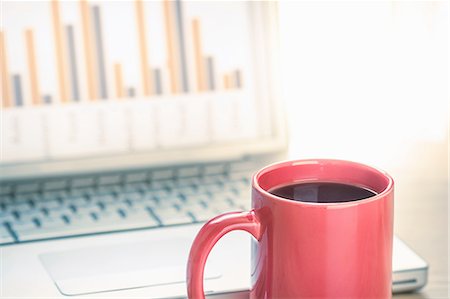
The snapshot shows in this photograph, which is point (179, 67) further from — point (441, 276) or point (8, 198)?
point (441, 276)

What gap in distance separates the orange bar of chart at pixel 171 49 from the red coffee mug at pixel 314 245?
322mm

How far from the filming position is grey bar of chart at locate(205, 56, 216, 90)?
80 centimetres

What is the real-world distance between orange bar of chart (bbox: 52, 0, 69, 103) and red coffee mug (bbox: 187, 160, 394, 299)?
338 mm

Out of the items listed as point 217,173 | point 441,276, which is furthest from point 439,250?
point 217,173

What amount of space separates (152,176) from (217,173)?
6cm

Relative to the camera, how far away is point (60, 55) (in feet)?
2.53

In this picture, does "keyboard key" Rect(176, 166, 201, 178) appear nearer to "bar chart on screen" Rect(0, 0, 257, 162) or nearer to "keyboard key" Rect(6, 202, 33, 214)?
"bar chart on screen" Rect(0, 0, 257, 162)

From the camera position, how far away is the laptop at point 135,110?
29.1 inches

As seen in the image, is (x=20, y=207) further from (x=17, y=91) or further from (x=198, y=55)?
(x=198, y=55)

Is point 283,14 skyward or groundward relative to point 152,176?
skyward

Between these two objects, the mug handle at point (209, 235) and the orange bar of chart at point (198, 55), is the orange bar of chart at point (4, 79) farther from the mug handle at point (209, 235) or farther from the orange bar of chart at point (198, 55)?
the mug handle at point (209, 235)

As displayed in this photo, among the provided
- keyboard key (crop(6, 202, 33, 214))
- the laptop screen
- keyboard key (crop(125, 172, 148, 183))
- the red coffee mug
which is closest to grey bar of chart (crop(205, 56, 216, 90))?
the laptop screen

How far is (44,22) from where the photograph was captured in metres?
0.77

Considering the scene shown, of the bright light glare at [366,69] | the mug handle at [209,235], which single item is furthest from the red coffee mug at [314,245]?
the bright light glare at [366,69]
